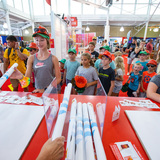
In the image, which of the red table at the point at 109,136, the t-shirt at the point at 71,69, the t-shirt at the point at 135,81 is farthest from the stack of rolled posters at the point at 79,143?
the t-shirt at the point at 135,81

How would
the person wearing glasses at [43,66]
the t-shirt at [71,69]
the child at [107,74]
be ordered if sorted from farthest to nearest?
the t-shirt at [71,69]
the child at [107,74]
the person wearing glasses at [43,66]

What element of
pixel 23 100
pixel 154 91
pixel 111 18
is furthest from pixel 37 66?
pixel 111 18

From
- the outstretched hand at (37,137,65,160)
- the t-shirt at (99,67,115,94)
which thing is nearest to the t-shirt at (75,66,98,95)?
the t-shirt at (99,67,115,94)

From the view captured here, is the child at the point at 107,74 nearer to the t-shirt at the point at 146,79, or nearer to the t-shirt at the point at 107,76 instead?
the t-shirt at the point at 107,76

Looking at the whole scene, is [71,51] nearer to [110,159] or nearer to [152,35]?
[110,159]

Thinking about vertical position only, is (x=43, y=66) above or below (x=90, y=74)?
above

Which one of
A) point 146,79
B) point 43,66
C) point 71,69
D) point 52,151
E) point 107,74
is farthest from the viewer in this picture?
point 71,69

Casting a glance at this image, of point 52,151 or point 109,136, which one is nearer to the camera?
point 52,151

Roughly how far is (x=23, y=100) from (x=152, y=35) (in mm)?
18012

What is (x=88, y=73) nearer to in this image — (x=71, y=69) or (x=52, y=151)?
(x=71, y=69)

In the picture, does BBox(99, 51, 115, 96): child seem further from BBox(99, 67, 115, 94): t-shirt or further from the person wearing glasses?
the person wearing glasses

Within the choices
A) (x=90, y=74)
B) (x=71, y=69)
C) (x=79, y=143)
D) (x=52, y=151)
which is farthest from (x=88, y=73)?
(x=52, y=151)

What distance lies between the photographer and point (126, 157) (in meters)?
0.63

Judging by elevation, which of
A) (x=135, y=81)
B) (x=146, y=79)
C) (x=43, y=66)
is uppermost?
(x=43, y=66)
